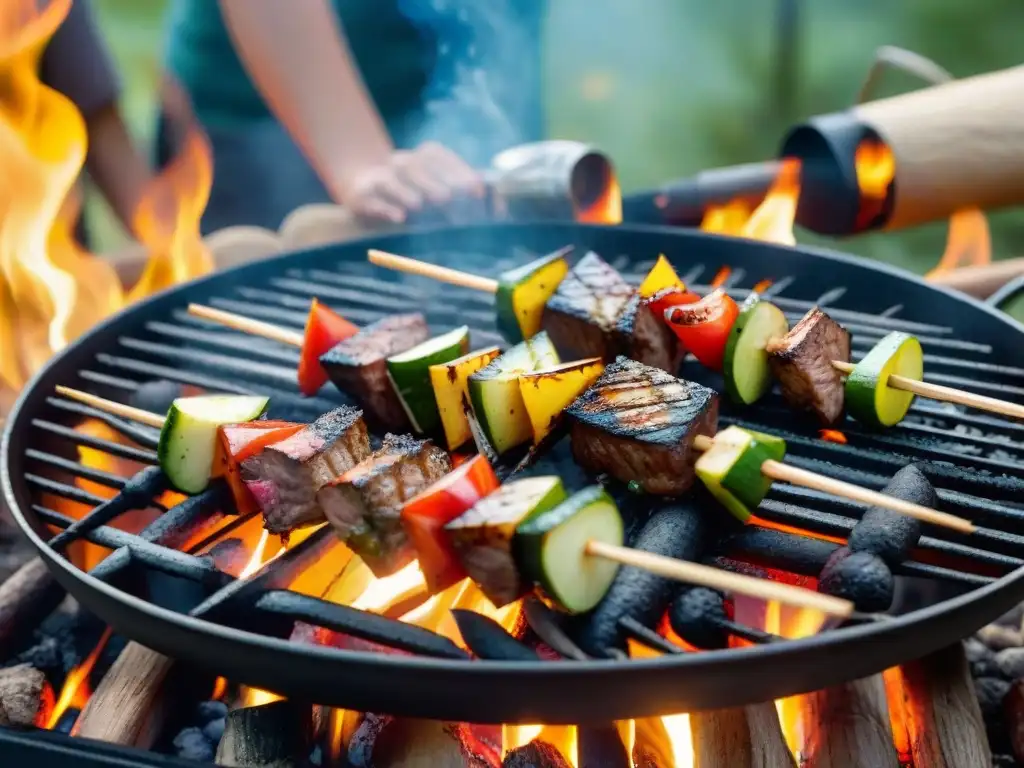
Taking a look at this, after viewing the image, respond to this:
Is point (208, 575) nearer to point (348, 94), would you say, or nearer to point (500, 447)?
point (500, 447)

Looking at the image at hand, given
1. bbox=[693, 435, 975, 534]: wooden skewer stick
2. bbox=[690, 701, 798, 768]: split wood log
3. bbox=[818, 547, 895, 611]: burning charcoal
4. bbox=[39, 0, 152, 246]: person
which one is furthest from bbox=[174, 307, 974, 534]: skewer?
bbox=[39, 0, 152, 246]: person

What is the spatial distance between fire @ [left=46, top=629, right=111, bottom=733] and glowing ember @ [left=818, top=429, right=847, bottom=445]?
204cm

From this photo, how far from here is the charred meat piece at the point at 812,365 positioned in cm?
238

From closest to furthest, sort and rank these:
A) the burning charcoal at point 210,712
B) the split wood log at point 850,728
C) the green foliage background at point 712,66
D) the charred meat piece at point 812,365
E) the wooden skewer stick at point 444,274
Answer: the split wood log at point 850,728 → the charred meat piece at point 812,365 → the burning charcoal at point 210,712 → the wooden skewer stick at point 444,274 → the green foliage background at point 712,66

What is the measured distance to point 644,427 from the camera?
208 cm

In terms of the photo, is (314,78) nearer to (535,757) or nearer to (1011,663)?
(535,757)

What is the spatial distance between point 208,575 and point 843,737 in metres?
1.48

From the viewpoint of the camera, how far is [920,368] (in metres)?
2.49

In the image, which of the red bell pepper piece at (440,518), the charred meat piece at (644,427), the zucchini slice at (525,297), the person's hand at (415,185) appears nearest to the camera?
the red bell pepper piece at (440,518)

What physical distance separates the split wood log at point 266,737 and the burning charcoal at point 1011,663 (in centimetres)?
191

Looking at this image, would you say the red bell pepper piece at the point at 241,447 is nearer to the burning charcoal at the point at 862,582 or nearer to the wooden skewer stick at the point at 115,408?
the wooden skewer stick at the point at 115,408

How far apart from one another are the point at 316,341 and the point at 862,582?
160cm

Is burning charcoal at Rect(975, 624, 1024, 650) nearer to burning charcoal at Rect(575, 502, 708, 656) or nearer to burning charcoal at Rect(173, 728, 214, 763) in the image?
burning charcoal at Rect(575, 502, 708, 656)

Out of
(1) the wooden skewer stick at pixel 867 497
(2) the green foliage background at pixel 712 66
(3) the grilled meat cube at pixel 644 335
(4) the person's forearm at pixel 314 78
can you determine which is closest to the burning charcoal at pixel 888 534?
(1) the wooden skewer stick at pixel 867 497
